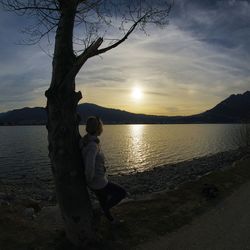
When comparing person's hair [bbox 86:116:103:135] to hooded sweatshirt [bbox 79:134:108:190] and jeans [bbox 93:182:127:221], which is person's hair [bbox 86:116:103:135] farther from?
jeans [bbox 93:182:127:221]

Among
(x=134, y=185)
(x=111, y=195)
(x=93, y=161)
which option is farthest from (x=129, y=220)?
(x=134, y=185)

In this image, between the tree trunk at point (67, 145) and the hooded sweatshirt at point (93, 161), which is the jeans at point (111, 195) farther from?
the tree trunk at point (67, 145)

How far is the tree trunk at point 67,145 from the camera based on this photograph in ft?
22.5

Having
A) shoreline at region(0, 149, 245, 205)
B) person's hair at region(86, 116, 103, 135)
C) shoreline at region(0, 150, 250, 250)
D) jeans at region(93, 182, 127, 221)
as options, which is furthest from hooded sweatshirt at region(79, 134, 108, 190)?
shoreline at region(0, 149, 245, 205)

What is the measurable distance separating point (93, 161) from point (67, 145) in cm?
60

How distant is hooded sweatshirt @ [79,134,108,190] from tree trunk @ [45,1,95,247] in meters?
0.18

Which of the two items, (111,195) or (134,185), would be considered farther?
(134,185)

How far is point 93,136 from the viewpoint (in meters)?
7.04

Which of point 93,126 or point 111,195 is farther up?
point 93,126

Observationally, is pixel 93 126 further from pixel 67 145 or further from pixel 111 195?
pixel 111 195

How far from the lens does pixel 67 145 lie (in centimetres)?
691

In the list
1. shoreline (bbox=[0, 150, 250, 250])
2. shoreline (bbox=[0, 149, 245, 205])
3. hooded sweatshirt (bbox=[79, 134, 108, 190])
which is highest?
hooded sweatshirt (bbox=[79, 134, 108, 190])

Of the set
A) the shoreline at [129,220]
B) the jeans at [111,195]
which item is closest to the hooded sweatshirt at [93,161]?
the jeans at [111,195]

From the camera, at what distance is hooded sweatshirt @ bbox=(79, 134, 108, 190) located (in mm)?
6852
